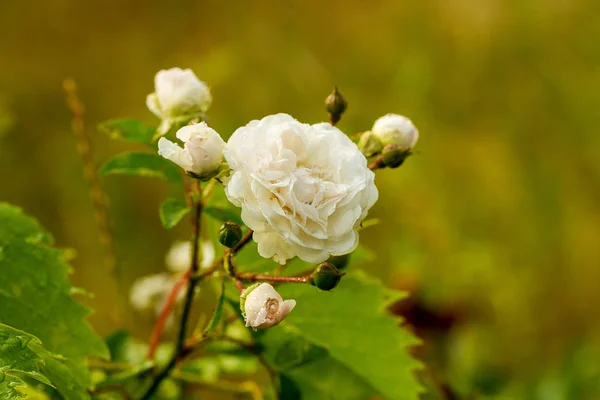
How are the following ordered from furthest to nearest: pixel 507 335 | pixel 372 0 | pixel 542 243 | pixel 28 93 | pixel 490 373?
pixel 372 0
pixel 28 93
pixel 542 243
pixel 507 335
pixel 490 373

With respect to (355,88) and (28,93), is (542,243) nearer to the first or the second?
(355,88)

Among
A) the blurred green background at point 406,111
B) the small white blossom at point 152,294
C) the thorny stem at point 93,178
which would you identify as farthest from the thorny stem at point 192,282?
the blurred green background at point 406,111

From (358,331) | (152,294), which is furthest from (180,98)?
(152,294)

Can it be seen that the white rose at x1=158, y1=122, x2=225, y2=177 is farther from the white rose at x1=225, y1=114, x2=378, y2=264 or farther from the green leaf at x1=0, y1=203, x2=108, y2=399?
the green leaf at x1=0, y1=203, x2=108, y2=399

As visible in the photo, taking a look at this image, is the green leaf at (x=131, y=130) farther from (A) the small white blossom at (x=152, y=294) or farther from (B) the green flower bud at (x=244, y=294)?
(A) the small white blossom at (x=152, y=294)

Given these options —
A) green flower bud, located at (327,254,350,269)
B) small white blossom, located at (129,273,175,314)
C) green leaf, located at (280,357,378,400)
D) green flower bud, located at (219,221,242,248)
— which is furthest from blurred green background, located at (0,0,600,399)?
green flower bud, located at (219,221,242,248)

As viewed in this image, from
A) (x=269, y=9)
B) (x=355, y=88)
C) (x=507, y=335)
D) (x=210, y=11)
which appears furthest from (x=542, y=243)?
(x=210, y=11)
